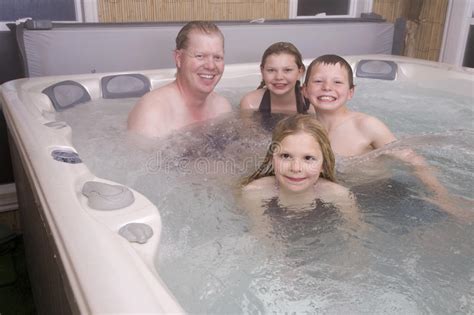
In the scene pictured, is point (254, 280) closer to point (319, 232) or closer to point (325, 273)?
point (325, 273)

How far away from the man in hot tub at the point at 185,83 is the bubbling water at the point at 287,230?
0.07 metres

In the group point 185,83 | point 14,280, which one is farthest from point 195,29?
point 14,280

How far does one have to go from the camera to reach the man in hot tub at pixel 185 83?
189 centimetres

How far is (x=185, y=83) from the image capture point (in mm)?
1969

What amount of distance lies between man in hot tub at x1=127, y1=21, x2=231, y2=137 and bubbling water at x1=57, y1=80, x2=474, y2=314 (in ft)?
0.22

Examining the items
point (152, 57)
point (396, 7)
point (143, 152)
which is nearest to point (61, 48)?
point (152, 57)

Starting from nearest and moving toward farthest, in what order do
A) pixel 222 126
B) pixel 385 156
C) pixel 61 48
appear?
pixel 385 156, pixel 222 126, pixel 61 48

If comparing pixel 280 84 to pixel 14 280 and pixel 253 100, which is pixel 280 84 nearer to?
pixel 253 100

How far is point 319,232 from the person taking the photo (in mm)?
1296

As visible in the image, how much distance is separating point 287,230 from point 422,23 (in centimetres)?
349

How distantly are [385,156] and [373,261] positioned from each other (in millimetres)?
682

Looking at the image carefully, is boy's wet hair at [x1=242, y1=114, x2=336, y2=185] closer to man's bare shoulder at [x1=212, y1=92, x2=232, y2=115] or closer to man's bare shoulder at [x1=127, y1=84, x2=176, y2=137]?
man's bare shoulder at [x1=127, y1=84, x2=176, y2=137]

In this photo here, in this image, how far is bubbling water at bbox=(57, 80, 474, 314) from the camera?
1025 mm

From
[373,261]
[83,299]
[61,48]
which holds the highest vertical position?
[61,48]
